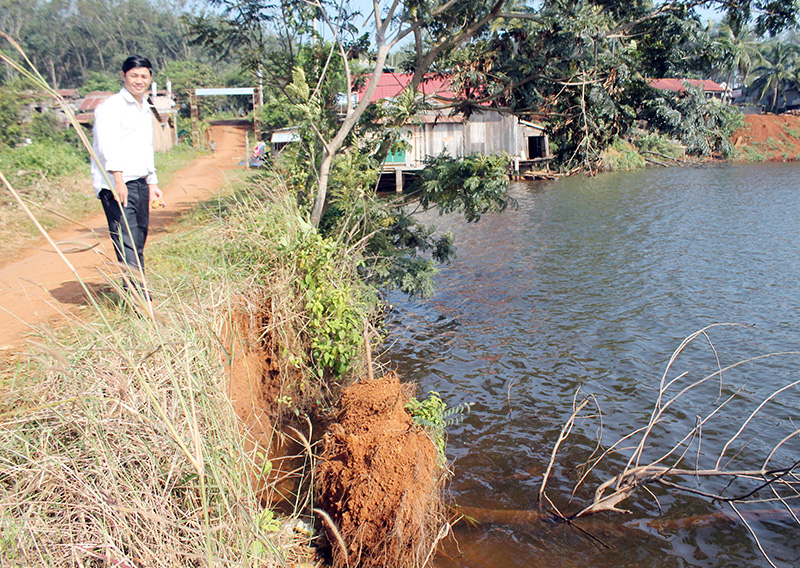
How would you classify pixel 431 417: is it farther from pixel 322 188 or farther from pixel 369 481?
pixel 322 188

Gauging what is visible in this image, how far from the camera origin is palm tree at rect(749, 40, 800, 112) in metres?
52.4

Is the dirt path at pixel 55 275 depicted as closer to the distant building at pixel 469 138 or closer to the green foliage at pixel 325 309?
the green foliage at pixel 325 309

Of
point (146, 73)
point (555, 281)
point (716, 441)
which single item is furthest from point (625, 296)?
point (146, 73)

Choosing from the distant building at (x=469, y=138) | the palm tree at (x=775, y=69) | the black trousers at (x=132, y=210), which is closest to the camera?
the black trousers at (x=132, y=210)

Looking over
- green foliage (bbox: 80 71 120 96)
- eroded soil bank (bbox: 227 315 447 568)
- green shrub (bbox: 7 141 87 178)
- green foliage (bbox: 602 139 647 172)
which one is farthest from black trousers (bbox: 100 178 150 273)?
green foliage (bbox: 80 71 120 96)

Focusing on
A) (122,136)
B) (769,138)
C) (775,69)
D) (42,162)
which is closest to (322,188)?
(122,136)

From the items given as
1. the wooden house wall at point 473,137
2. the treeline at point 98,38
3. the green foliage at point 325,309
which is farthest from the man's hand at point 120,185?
the treeline at point 98,38

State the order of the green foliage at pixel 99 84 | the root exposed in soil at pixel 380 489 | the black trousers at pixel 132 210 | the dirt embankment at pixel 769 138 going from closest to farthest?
the root exposed in soil at pixel 380 489 < the black trousers at pixel 132 210 < the dirt embankment at pixel 769 138 < the green foliage at pixel 99 84

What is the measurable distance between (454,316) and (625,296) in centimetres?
330

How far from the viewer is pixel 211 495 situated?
110 inches

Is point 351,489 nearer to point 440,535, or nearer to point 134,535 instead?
point 440,535

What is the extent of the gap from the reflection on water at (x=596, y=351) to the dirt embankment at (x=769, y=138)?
2588 cm

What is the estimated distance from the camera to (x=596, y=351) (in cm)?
809

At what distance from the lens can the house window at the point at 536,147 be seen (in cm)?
3406
